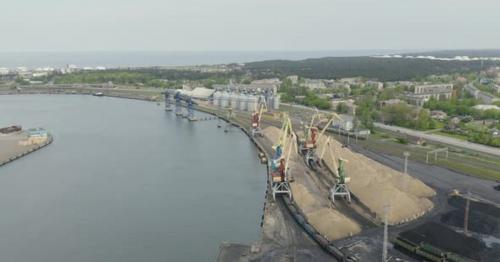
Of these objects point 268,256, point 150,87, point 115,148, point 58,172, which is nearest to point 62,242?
point 268,256

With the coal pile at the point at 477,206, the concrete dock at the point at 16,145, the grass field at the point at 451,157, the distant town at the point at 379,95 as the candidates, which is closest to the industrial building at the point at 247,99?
the distant town at the point at 379,95

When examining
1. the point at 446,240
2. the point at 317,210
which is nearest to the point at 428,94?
the point at 317,210

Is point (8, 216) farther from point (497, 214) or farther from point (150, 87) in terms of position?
point (150, 87)

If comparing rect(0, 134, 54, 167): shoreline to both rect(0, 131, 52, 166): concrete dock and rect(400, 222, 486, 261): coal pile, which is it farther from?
rect(400, 222, 486, 261): coal pile

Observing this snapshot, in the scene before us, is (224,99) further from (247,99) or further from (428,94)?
(428,94)

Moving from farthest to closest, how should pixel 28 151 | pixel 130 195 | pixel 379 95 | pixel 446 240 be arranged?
pixel 379 95 → pixel 28 151 → pixel 130 195 → pixel 446 240
